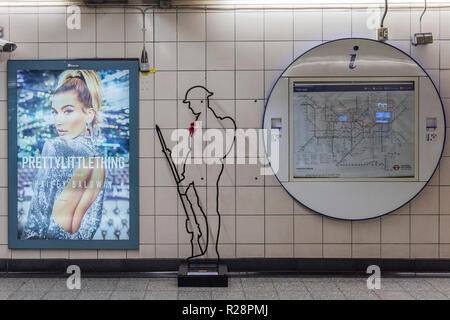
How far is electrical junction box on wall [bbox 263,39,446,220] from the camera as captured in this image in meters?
4.00

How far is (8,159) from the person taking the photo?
159 inches

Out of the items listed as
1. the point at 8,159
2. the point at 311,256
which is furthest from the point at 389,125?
the point at 8,159

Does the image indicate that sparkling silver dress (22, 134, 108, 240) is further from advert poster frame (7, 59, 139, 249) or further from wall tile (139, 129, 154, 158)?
wall tile (139, 129, 154, 158)

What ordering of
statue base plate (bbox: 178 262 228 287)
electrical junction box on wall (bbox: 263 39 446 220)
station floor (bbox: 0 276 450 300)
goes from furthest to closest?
electrical junction box on wall (bbox: 263 39 446 220), statue base plate (bbox: 178 262 228 287), station floor (bbox: 0 276 450 300)

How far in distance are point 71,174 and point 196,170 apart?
104 centimetres

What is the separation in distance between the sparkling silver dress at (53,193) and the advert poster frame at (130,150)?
7 centimetres

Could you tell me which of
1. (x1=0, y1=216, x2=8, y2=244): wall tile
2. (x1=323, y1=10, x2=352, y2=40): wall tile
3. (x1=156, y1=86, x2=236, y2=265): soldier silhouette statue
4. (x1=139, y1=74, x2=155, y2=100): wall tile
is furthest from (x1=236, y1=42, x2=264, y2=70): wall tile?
(x1=0, y1=216, x2=8, y2=244): wall tile

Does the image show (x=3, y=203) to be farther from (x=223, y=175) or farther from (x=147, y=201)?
(x=223, y=175)

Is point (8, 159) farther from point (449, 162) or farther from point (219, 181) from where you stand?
point (449, 162)

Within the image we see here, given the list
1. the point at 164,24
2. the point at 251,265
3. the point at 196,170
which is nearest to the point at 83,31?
the point at 164,24

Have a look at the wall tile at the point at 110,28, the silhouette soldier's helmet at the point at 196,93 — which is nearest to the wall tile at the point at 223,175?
the silhouette soldier's helmet at the point at 196,93

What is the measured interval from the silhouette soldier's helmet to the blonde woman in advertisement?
28.8 inches

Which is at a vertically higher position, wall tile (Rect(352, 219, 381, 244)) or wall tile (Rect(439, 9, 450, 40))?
wall tile (Rect(439, 9, 450, 40))

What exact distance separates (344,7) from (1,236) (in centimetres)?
344
